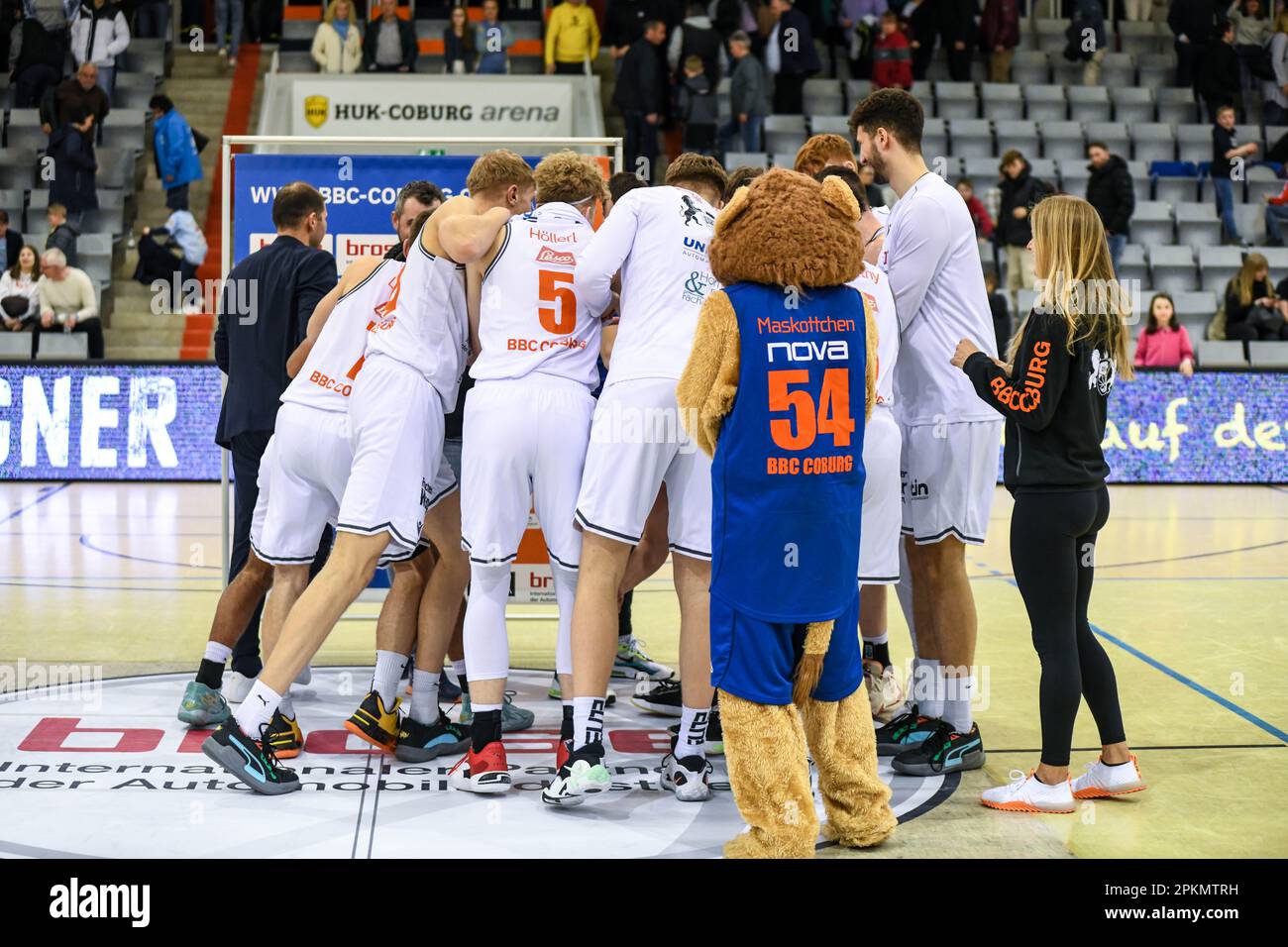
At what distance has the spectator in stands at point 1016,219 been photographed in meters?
13.9

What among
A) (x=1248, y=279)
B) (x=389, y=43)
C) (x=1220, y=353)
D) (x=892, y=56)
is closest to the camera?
(x=1220, y=353)

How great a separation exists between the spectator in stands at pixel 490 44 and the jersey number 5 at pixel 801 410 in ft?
44.2

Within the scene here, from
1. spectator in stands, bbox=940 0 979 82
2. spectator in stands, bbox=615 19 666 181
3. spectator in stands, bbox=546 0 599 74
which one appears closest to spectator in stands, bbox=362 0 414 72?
spectator in stands, bbox=546 0 599 74

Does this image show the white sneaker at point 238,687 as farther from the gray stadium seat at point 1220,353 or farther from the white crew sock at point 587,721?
the gray stadium seat at point 1220,353

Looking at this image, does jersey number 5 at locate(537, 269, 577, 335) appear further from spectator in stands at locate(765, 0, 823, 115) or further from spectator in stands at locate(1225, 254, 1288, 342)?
spectator in stands at locate(765, 0, 823, 115)

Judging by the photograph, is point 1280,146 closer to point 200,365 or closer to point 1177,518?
point 1177,518

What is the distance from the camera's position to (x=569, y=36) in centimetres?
1625

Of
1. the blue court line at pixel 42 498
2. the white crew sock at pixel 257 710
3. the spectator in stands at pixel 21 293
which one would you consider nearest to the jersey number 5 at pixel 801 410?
the white crew sock at pixel 257 710

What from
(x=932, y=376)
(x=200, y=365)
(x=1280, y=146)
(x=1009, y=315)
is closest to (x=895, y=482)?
(x=932, y=376)

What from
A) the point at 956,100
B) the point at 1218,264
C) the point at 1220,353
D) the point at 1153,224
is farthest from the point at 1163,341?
the point at 956,100

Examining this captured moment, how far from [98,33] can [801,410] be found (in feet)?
47.5

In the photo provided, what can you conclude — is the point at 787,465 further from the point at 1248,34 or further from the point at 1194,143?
the point at 1248,34

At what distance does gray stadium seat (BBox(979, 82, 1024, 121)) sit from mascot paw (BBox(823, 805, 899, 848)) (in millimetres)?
14714

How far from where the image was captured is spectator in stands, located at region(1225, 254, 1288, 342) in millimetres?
13867
